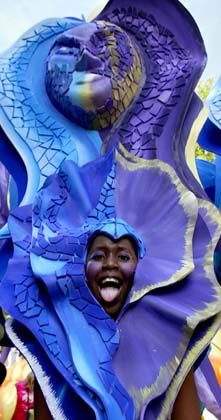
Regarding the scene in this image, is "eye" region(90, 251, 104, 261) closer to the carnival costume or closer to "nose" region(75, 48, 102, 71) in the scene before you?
the carnival costume

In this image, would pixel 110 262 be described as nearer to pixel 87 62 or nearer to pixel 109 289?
pixel 109 289

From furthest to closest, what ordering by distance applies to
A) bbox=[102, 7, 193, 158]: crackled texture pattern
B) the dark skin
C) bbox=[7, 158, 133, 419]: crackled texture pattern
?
bbox=[102, 7, 193, 158]: crackled texture pattern, the dark skin, bbox=[7, 158, 133, 419]: crackled texture pattern

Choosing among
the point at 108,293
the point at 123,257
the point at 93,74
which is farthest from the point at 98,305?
the point at 93,74

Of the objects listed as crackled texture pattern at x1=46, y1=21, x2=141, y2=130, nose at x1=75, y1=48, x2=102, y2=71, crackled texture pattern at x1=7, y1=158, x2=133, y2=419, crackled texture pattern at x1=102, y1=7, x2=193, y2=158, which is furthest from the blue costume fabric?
nose at x1=75, y1=48, x2=102, y2=71

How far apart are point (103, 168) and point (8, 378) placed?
2.27m

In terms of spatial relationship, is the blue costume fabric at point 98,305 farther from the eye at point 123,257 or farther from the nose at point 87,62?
the nose at point 87,62

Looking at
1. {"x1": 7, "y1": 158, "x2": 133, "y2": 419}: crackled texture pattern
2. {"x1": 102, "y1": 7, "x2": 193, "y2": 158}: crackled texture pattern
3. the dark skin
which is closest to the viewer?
{"x1": 7, "y1": 158, "x2": 133, "y2": 419}: crackled texture pattern

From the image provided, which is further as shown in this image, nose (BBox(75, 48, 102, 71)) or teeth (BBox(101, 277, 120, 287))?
nose (BBox(75, 48, 102, 71))

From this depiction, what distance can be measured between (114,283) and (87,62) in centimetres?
91

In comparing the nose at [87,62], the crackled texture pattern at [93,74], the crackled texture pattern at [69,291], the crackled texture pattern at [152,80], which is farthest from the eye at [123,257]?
the nose at [87,62]

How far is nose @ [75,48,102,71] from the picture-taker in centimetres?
232

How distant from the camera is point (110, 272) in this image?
1.87 metres

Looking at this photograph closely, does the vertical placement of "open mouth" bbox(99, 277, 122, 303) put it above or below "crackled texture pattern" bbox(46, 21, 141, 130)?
below

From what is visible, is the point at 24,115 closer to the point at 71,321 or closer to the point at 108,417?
the point at 71,321
